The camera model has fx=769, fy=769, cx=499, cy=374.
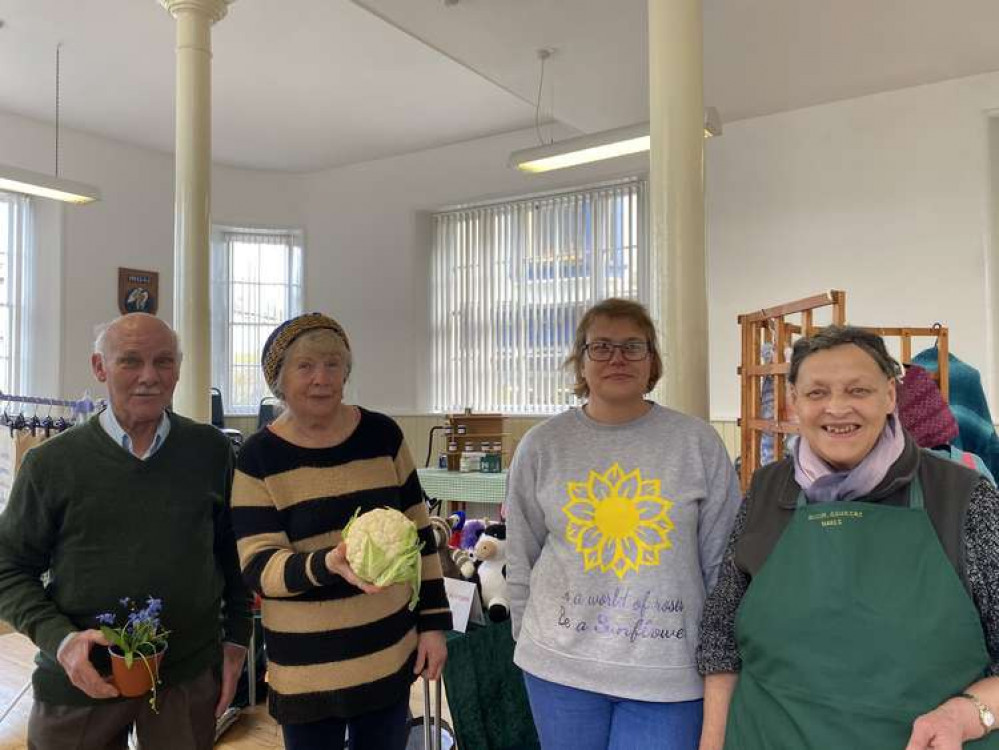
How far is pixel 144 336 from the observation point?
62.8 inches

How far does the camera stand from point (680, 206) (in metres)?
2.54

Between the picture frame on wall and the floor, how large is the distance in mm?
3921

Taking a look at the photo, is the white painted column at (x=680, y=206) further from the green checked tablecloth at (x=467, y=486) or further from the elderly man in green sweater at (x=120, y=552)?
the green checked tablecloth at (x=467, y=486)

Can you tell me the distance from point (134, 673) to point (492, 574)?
1.13m

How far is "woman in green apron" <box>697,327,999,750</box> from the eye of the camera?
3.62 feet

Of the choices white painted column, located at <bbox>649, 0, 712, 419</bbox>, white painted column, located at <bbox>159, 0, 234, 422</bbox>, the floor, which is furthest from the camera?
white painted column, located at <bbox>159, 0, 234, 422</bbox>

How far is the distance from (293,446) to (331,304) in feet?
21.9

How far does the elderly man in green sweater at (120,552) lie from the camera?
1478mm

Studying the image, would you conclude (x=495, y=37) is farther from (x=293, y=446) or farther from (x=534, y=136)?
(x=293, y=446)

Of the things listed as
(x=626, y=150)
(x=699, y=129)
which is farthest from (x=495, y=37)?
(x=699, y=129)

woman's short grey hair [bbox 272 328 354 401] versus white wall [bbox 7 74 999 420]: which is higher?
white wall [bbox 7 74 999 420]

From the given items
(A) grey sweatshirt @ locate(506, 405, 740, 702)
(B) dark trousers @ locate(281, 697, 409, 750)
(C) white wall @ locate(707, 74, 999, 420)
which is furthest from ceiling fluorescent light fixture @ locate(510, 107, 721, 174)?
(B) dark trousers @ locate(281, 697, 409, 750)

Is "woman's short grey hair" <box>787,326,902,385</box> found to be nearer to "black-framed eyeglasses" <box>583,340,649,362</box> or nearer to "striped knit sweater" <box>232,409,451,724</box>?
"black-framed eyeglasses" <box>583,340,649,362</box>

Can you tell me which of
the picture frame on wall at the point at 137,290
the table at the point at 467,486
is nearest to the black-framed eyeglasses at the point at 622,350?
the table at the point at 467,486
